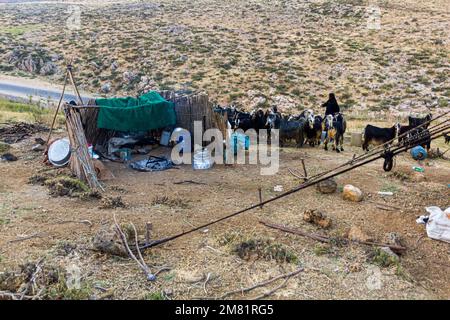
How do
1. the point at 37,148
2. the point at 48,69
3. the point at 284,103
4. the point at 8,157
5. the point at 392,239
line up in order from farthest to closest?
1. the point at 48,69
2. the point at 284,103
3. the point at 37,148
4. the point at 8,157
5. the point at 392,239

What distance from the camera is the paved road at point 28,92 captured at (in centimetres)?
2085

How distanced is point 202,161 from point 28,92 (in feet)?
54.8

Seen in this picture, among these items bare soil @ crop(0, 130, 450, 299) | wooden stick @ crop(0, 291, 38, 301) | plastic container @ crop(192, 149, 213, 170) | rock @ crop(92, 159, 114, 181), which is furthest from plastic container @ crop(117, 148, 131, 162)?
wooden stick @ crop(0, 291, 38, 301)

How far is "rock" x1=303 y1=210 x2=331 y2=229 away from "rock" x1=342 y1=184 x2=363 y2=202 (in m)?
1.08

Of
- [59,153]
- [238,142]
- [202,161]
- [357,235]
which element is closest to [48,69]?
[59,153]

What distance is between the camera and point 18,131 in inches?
442

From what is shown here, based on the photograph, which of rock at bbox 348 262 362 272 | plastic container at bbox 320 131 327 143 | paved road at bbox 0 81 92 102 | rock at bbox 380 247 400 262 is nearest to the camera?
rock at bbox 348 262 362 272

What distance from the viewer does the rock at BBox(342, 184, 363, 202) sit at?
7078 millimetres

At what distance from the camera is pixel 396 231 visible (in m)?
5.96

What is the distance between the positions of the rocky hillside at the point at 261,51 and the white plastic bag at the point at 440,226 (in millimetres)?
12305

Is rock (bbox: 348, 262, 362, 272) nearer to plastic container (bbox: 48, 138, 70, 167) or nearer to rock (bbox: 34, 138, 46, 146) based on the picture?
plastic container (bbox: 48, 138, 70, 167)

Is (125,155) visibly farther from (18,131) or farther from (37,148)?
(18,131)
